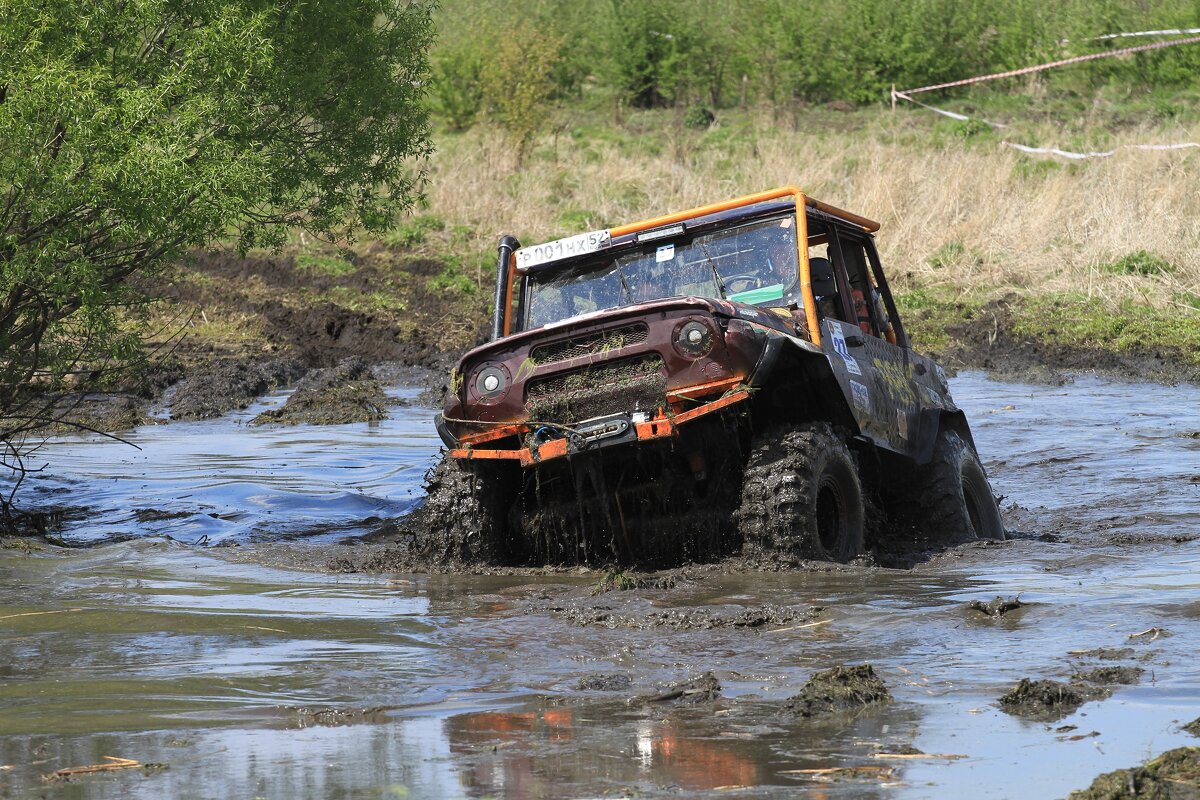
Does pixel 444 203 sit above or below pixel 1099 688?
above

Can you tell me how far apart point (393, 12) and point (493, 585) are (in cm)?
607

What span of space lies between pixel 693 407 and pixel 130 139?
12.1ft

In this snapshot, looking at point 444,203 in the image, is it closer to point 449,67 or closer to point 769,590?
point 449,67

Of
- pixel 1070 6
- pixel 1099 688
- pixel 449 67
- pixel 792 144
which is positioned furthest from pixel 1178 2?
pixel 1099 688

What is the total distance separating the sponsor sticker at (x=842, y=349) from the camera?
7.80 meters

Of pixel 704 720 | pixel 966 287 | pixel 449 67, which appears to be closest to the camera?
pixel 704 720

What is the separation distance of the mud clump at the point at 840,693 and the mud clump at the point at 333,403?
36.3 feet

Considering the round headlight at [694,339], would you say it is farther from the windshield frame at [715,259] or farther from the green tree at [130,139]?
the green tree at [130,139]

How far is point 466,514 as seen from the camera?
7676mm


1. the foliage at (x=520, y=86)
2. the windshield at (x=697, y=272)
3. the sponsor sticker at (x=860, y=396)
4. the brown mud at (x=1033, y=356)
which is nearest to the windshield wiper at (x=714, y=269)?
the windshield at (x=697, y=272)

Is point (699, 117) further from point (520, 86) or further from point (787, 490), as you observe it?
point (787, 490)

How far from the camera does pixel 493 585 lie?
740 cm

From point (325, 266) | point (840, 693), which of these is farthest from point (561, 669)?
A: point (325, 266)

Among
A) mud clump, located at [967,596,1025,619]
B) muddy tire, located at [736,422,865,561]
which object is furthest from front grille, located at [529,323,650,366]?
mud clump, located at [967,596,1025,619]
